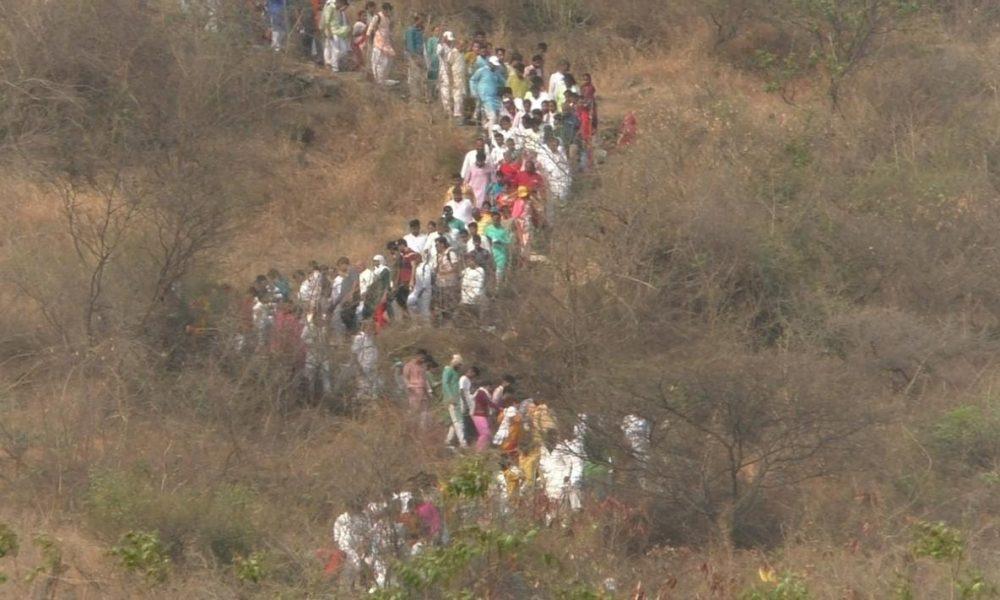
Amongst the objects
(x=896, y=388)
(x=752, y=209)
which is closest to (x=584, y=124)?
(x=752, y=209)

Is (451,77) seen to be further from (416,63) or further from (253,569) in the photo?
(253,569)

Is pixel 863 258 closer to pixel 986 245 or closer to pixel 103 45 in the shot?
A: pixel 986 245

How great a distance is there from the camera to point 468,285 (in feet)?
61.0

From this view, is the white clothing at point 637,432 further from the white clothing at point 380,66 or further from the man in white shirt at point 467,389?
the white clothing at point 380,66

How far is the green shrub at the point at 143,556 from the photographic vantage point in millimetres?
12008

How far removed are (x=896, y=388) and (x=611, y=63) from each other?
919cm

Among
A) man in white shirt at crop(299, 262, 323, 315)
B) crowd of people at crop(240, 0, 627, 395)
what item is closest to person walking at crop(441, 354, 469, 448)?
crowd of people at crop(240, 0, 627, 395)

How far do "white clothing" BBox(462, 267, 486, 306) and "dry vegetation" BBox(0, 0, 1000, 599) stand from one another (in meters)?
0.37

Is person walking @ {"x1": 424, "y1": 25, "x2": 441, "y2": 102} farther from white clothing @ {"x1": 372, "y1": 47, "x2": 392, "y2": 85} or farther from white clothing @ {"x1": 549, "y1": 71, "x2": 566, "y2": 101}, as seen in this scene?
white clothing @ {"x1": 549, "y1": 71, "x2": 566, "y2": 101}

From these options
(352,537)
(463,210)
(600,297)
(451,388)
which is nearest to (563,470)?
(451,388)

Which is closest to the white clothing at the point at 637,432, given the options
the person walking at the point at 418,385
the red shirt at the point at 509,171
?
the person walking at the point at 418,385

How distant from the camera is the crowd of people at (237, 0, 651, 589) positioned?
1501 cm

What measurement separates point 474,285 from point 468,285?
0.06 m

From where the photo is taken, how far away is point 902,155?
21.7m
